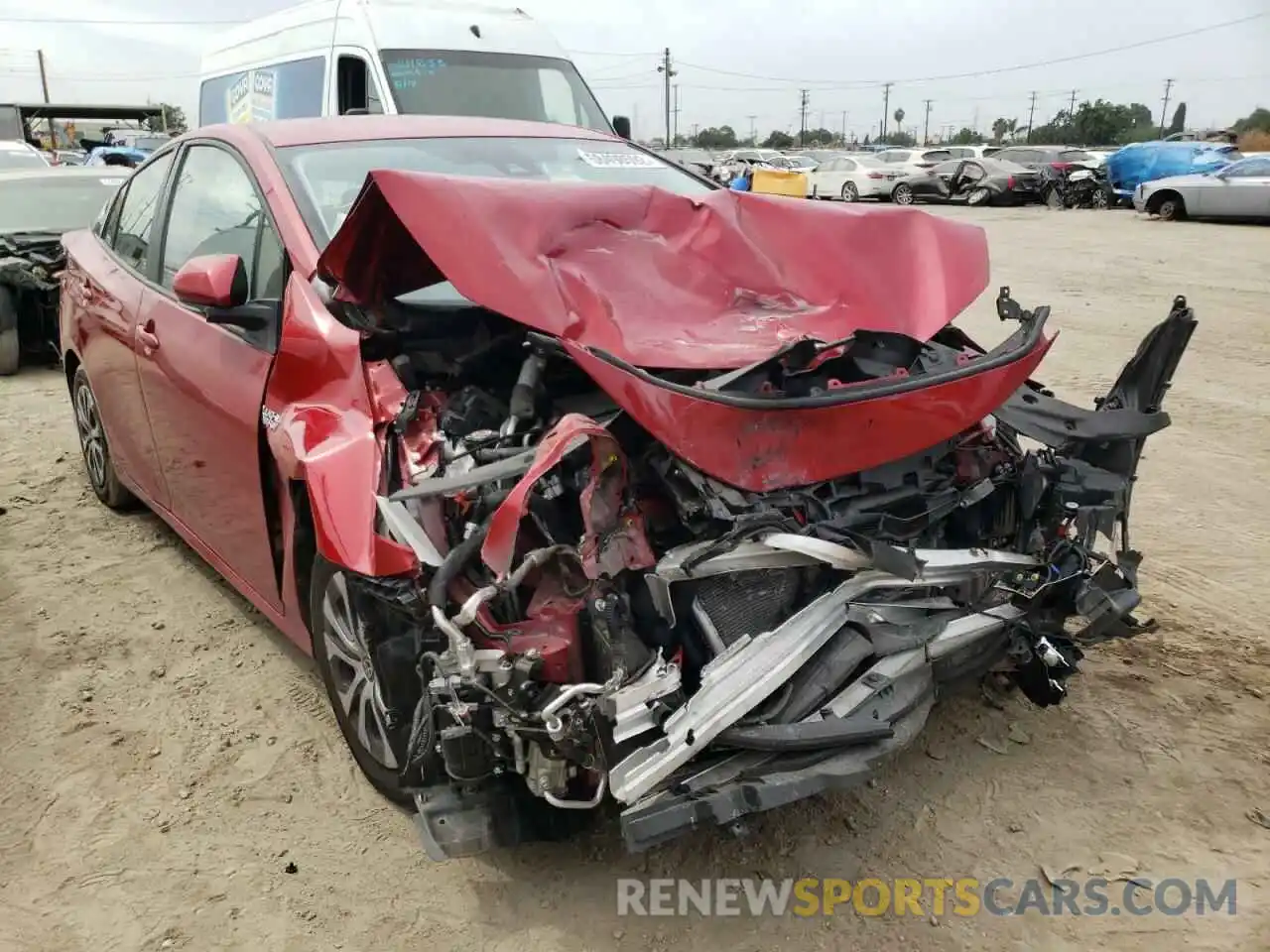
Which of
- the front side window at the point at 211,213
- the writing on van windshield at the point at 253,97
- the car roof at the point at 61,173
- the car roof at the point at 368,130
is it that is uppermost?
the writing on van windshield at the point at 253,97

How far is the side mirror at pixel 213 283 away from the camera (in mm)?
2891

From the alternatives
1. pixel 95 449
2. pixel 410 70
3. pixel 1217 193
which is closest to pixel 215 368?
pixel 95 449

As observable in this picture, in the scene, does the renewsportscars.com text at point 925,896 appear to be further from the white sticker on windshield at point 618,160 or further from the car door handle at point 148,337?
the white sticker on windshield at point 618,160

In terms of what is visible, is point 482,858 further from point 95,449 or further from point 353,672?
point 95,449

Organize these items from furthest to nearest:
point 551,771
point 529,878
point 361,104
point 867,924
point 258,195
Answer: point 361,104 < point 258,195 < point 529,878 < point 867,924 < point 551,771

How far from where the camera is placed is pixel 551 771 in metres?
2.23

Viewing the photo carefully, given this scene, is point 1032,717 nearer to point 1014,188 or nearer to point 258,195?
point 258,195

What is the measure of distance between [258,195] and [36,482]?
3.27 meters

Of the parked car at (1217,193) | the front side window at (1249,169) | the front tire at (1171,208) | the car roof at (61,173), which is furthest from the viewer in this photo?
the front tire at (1171,208)

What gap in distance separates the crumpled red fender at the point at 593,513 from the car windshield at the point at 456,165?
1.26 metres

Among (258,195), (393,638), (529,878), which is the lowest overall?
(529,878)

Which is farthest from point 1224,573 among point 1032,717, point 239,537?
point 239,537

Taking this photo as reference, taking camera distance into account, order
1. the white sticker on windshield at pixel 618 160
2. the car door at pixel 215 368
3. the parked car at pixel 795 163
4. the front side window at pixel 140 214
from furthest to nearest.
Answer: the parked car at pixel 795 163 → the front side window at pixel 140 214 → the white sticker on windshield at pixel 618 160 → the car door at pixel 215 368

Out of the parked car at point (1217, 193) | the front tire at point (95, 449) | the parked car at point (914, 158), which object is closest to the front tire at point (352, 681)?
the front tire at point (95, 449)
